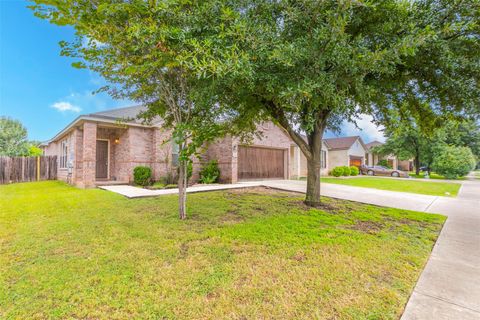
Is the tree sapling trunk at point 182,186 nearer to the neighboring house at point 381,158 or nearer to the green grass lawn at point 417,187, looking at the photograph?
the green grass lawn at point 417,187

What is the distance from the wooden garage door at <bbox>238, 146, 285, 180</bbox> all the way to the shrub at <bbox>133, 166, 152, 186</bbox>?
17.4ft

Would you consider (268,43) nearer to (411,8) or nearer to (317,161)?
(411,8)

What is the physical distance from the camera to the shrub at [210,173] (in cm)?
1250

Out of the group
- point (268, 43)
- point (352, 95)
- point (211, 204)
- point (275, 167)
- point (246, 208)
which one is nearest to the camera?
point (268, 43)

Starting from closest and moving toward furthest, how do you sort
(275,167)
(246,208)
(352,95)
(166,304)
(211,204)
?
(166,304)
(352,95)
(246,208)
(211,204)
(275,167)

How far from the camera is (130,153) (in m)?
11.3

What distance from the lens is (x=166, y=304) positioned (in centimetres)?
218

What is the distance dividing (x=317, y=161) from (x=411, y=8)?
4041 millimetres

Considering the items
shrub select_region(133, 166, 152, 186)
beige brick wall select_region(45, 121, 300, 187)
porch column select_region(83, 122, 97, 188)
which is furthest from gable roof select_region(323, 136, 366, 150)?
porch column select_region(83, 122, 97, 188)

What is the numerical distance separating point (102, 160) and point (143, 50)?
1093 centimetres

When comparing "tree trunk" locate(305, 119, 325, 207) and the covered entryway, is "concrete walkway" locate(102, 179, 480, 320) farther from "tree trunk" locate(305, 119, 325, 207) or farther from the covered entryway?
the covered entryway

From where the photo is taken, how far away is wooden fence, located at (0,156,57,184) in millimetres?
13438

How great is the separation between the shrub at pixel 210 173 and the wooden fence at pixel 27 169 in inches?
435

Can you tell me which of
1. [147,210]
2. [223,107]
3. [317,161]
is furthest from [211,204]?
[317,161]
